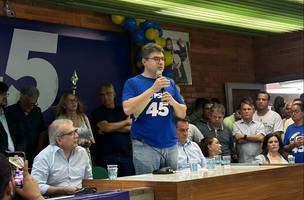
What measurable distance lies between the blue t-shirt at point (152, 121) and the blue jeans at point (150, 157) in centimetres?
3

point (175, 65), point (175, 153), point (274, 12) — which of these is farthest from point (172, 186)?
point (175, 65)

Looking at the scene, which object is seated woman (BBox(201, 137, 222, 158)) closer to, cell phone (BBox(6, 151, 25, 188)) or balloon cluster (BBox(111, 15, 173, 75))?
balloon cluster (BBox(111, 15, 173, 75))

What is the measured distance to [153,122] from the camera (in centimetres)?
312

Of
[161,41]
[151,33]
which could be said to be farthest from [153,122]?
[161,41]

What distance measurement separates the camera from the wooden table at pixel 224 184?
243cm

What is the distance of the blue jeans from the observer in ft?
10.2

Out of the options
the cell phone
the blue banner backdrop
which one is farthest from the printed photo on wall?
the cell phone

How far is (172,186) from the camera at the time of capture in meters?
2.39

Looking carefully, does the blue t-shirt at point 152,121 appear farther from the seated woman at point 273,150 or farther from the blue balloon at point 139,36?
the blue balloon at point 139,36

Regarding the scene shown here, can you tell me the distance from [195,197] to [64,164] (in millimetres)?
1272

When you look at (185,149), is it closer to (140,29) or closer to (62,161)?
(62,161)

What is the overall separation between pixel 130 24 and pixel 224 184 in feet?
11.1

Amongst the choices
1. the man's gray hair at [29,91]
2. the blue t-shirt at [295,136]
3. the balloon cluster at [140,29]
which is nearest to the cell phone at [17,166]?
the man's gray hair at [29,91]

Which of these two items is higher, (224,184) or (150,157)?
(150,157)
